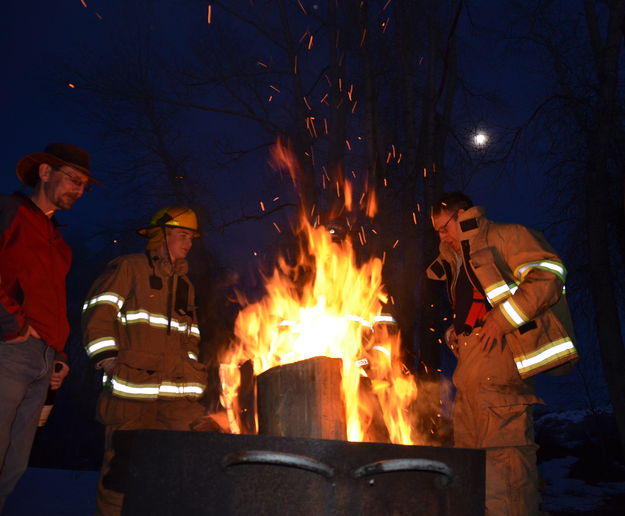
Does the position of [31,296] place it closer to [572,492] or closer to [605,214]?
[605,214]

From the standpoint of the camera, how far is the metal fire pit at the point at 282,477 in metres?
2.25

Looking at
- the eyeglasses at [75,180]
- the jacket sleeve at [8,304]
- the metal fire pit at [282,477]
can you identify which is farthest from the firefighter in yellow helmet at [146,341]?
the metal fire pit at [282,477]

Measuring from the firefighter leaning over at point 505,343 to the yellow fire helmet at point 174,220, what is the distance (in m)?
2.35

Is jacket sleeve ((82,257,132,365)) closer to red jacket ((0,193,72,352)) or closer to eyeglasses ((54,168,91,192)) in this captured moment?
red jacket ((0,193,72,352))

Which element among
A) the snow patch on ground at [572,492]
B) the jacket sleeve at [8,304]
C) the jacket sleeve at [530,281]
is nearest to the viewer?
the jacket sleeve at [8,304]

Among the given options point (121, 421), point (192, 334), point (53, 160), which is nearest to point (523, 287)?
point (192, 334)

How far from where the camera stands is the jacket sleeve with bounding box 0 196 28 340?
10.7 ft

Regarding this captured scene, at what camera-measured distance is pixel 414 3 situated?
11.4 meters

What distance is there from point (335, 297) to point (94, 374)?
1688 cm

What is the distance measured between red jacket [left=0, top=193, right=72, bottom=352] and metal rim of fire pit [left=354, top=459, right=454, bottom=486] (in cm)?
229

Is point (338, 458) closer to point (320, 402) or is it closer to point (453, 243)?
point (320, 402)

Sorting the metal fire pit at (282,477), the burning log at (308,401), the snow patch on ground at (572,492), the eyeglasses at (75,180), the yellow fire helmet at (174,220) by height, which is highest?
the yellow fire helmet at (174,220)

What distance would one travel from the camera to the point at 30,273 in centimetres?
366

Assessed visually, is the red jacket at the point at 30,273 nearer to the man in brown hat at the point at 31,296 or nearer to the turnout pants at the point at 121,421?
A: the man in brown hat at the point at 31,296
